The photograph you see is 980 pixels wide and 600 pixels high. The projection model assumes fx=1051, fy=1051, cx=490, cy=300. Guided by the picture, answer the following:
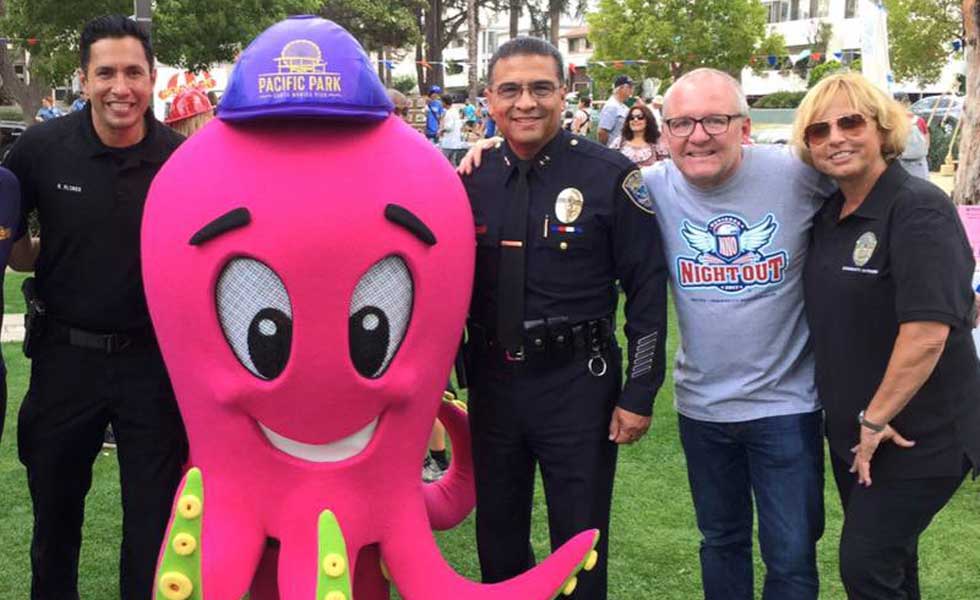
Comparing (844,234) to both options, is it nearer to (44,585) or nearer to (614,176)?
(614,176)

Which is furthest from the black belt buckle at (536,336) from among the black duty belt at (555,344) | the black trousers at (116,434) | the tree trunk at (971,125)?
the tree trunk at (971,125)

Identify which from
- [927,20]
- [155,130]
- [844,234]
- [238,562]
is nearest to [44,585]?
[238,562]

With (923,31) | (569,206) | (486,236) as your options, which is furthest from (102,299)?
(923,31)

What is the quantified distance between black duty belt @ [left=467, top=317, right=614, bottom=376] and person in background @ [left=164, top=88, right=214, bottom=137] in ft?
6.04

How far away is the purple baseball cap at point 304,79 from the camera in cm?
238

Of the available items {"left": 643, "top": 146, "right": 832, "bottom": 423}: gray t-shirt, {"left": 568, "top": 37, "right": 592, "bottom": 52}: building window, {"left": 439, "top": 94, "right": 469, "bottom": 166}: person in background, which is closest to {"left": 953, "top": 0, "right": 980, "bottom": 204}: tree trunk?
{"left": 643, "top": 146, "right": 832, "bottom": 423}: gray t-shirt

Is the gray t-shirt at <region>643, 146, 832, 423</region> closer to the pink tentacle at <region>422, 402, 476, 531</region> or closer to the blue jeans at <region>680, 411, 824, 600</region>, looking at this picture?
the blue jeans at <region>680, 411, 824, 600</region>

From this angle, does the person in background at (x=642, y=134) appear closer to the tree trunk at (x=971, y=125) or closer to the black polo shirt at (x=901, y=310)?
the tree trunk at (x=971, y=125)

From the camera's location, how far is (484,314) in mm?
2910

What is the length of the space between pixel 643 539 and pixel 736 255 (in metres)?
1.84

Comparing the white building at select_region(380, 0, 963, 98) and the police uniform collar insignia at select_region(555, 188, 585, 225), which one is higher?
the white building at select_region(380, 0, 963, 98)

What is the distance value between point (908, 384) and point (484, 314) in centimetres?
110

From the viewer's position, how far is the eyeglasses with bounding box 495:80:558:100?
2.80m

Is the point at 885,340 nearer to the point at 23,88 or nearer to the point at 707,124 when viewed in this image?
the point at 707,124
